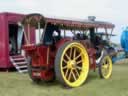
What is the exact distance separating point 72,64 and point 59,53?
79 cm

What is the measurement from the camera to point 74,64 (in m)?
11.4

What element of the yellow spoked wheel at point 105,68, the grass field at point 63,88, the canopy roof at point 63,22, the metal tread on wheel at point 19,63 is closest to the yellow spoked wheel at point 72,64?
the grass field at point 63,88

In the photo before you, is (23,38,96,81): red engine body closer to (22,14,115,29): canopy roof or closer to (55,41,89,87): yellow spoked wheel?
(55,41,89,87): yellow spoked wheel

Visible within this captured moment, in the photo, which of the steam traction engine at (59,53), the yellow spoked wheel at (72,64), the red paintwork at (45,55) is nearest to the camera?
the yellow spoked wheel at (72,64)

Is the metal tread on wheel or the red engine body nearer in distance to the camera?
the red engine body

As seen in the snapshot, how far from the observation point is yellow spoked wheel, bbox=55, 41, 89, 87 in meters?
10.7

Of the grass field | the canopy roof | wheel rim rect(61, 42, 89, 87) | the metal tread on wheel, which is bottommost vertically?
the metal tread on wheel

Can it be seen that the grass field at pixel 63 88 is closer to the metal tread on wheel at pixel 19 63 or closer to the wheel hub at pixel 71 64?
the wheel hub at pixel 71 64

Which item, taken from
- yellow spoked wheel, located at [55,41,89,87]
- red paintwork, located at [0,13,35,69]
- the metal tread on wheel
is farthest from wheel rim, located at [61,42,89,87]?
red paintwork, located at [0,13,35,69]

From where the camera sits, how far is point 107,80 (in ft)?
40.5

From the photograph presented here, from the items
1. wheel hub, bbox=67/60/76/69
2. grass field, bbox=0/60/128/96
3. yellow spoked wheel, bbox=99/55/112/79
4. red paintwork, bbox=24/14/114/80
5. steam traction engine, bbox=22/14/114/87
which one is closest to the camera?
grass field, bbox=0/60/128/96

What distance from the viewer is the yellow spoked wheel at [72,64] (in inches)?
420

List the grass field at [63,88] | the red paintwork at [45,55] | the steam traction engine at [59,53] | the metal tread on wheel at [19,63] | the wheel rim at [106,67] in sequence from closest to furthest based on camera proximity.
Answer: the grass field at [63,88], the steam traction engine at [59,53], the red paintwork at [45,55], the wheel rim at [106,67], the metal tread on wheel at [19,63]

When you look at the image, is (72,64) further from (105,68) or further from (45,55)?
(105,68)
